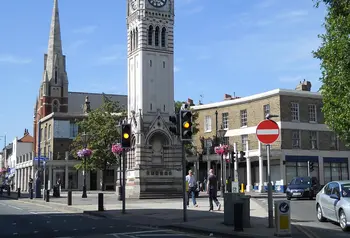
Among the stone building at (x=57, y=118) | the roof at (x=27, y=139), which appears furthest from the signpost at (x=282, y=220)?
the roof at (x=27, y=139)

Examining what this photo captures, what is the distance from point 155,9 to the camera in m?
46.7

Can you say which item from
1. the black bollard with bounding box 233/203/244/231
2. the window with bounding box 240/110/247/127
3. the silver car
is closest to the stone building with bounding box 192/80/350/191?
the window with bounding box 240/110/247/127

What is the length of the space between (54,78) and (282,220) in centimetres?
8823

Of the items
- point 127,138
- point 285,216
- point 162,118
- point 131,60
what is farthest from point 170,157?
point 285,216

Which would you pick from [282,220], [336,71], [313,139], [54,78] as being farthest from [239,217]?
A: [54,78]

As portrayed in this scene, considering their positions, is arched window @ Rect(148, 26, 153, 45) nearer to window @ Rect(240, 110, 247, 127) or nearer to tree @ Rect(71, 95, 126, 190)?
window @ Rect(240, 110, 247, 127)

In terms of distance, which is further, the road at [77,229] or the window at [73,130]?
the window at [73,130]

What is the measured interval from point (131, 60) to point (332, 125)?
2178cm

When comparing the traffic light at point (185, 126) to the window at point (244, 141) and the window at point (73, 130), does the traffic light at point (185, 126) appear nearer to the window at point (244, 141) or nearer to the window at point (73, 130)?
the window at point (244, 141)

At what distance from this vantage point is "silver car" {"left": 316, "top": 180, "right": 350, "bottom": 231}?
15102mm

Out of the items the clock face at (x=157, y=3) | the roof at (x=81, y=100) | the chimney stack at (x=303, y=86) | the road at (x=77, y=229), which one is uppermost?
the clock face at (x=157, y=3)

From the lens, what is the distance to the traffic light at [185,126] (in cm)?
1825

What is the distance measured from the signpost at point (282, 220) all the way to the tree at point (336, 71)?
→ 16.8 meters

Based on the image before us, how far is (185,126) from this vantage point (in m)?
18.4
